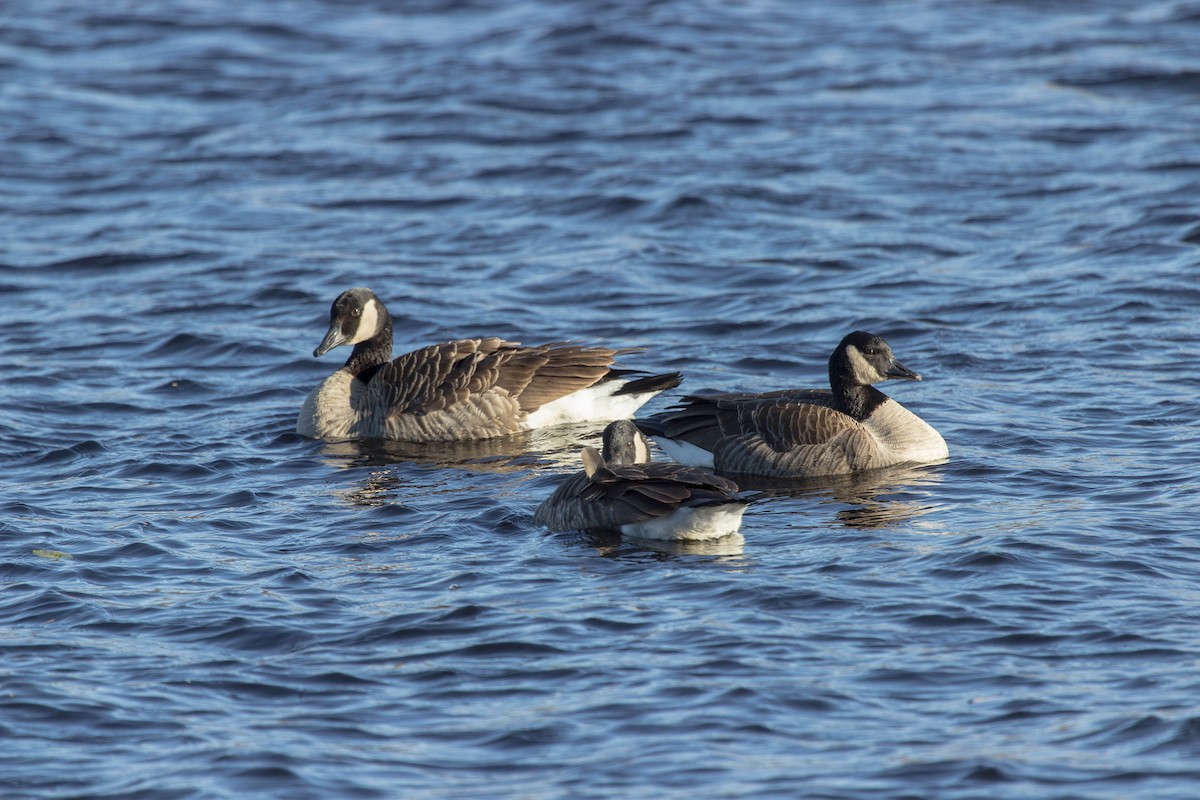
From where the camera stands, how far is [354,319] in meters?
15.3

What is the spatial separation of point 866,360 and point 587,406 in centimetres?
281

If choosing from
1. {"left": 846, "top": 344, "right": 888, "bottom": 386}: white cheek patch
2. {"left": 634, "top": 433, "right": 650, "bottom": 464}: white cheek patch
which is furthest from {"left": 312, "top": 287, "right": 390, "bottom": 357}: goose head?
{"left": 846, "top": 344, "right": 888, "bottom": 386}: white cheek patch

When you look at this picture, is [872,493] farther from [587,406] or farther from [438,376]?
[438,376]

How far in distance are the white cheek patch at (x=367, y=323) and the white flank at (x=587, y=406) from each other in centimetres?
187

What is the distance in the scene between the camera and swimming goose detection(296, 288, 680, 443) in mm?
14594

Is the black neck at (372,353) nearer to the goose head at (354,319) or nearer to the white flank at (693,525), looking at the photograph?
the goose head at (354,319)

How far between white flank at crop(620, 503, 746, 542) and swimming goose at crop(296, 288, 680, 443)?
141 inches

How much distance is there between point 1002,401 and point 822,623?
5.95 meters

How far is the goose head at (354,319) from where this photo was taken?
49.8 ft

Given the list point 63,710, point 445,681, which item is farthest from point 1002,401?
point 63,710

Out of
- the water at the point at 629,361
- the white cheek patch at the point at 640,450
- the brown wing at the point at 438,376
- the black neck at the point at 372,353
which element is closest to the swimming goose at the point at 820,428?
the water at the point at 629,361

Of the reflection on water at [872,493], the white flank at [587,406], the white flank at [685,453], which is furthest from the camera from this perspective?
the white flank at [587,406]

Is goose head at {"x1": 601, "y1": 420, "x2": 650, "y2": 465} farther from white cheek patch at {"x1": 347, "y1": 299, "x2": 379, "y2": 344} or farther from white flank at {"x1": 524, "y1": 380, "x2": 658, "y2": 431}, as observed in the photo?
white cheek patch at {"x1": 347, "y1": 299, "x2": 379, "y2": 344}

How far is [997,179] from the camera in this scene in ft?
73.3
